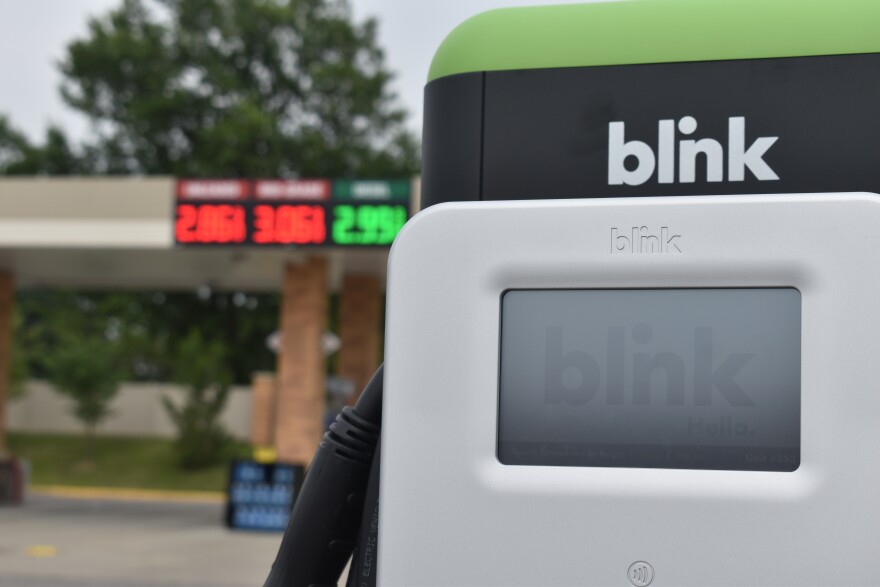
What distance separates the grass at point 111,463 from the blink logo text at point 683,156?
26.1 m

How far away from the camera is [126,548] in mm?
14367

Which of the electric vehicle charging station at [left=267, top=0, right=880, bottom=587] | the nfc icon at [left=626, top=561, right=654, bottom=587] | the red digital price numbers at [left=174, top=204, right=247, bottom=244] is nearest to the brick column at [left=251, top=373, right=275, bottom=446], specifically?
the red digital price numbers at [left=174, top=204, right=247, bottom=244]

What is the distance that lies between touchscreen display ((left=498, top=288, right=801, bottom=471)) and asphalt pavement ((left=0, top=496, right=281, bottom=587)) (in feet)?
33.6

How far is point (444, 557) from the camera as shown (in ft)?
5.12

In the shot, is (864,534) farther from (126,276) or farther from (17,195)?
(126,276)

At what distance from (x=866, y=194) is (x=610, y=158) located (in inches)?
13.7

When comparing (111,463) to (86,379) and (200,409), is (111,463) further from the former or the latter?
(200,409)

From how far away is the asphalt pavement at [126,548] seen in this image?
11758 millimetres

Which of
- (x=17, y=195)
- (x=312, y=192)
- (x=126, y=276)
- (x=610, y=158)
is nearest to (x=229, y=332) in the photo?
(x=126, y=276)

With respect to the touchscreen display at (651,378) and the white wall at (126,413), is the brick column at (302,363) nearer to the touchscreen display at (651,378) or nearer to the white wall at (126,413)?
the touchscreen display at (651,378)

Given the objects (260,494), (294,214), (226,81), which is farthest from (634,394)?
(226,81)

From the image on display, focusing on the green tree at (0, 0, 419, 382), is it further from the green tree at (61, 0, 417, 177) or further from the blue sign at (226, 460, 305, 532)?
the blue sign at (226, 460, 305, 532)

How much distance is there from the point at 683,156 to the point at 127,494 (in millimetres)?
24751

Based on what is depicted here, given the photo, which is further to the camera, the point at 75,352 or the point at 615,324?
the point at 75,352
